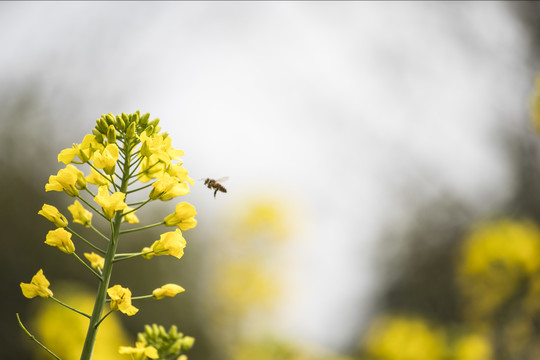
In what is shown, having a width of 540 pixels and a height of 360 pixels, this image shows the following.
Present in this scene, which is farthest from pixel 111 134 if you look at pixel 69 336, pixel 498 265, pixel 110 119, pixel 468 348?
pixel 498 265

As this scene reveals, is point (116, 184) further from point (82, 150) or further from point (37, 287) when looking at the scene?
point (37, 287)

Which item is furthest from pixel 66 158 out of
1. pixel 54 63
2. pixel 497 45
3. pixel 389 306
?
pixel 389 306

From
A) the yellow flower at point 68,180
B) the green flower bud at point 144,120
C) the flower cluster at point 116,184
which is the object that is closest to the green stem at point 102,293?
the flower cluster at point 116,184

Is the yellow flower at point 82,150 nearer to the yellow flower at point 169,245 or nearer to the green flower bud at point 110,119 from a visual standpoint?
the green flower bud at point 110,119

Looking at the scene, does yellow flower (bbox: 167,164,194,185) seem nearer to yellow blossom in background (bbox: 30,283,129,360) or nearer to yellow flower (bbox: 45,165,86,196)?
yellow flower (bbox: 45,165,86,196)

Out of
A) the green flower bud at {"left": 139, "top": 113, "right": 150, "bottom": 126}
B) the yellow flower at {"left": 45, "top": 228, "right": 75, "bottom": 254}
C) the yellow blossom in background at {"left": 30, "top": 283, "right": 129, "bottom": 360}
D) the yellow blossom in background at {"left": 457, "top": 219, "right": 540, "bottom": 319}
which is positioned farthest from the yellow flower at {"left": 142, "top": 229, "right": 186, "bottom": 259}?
the yellow blossom in background at {"left": 457, "top": 219, "right": 540, "bottom": 319}
